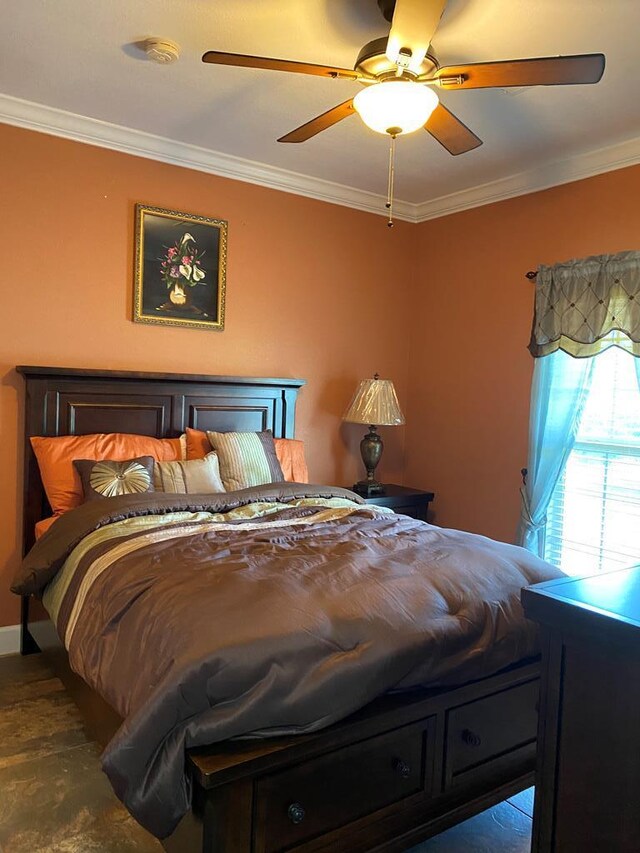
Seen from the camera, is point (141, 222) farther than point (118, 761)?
Yes

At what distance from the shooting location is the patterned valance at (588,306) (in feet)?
10.4

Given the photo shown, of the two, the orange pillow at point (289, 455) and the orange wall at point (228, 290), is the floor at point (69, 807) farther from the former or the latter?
the orange pillow at point (289, 455)

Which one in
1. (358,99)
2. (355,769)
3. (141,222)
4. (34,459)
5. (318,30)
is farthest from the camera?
(141,222)

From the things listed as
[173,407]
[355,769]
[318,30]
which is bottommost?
[355,769]

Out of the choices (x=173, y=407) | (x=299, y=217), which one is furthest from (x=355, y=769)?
(x=299, y=217)

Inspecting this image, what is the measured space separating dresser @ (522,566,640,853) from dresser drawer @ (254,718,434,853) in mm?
731

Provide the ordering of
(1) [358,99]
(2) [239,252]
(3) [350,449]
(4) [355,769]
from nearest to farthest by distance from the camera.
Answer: (4) [355,769] → (1) [358,99] → (2) [239,252] → (3) [350,449]

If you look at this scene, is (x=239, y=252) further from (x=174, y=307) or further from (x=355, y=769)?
(x=355, y=769)

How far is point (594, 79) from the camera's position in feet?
6.26

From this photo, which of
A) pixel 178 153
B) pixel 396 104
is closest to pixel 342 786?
pixel 396 104

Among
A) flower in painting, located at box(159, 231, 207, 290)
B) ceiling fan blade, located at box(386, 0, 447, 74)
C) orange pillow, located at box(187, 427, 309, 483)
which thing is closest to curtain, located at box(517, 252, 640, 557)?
orange pillow, located at box(187, 427, 309, 483)

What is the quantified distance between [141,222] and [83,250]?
360 millimetres

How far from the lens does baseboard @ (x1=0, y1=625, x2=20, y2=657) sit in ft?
10.5

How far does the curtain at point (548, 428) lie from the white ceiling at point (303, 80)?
1.10 metres
